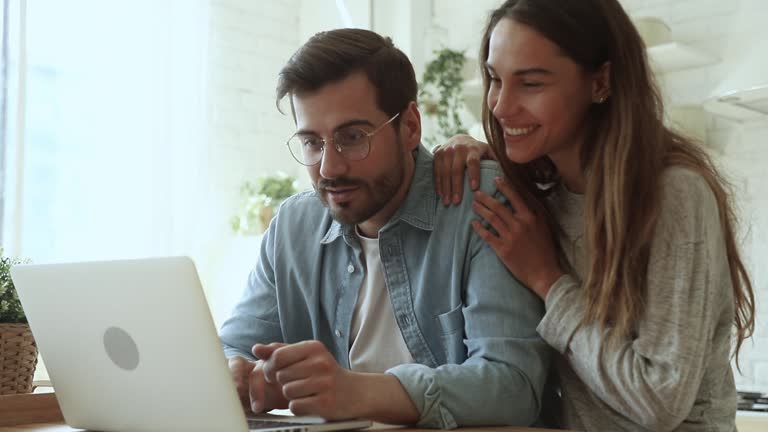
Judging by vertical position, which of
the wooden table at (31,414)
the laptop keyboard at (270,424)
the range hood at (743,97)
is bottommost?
the wooden table at (31,414)

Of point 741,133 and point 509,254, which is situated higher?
point 741,133

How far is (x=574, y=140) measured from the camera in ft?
5.15

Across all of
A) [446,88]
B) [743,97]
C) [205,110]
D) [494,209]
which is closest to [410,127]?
[494,209]

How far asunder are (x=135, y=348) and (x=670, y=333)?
2.42 feet

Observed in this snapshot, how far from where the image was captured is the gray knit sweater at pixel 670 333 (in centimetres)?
136

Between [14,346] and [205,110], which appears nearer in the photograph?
[14,346]

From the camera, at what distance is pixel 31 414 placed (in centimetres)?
144

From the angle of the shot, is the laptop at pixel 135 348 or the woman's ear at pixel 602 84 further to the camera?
the woman's ear at pixel 602 84

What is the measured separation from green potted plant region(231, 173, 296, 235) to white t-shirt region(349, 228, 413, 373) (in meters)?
2.17

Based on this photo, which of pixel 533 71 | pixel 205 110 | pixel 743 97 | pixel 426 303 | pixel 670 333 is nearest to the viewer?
pixel 670 333

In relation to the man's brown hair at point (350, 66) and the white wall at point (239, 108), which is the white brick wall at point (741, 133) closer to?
the man's brown hair at point (350, 66)

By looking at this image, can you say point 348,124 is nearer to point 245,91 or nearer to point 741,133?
point 741,133

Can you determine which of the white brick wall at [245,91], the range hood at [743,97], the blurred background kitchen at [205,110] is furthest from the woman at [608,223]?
the white brick wall at [245,91]

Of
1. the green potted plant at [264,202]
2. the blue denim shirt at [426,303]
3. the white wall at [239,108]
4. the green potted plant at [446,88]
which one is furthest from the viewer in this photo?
the white wall at [239,108]
